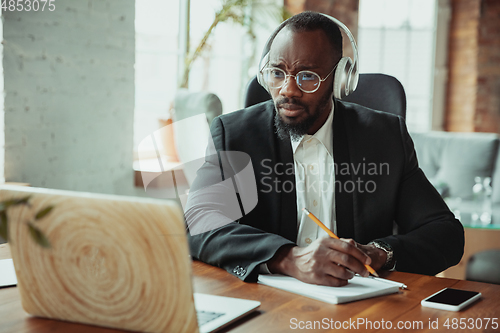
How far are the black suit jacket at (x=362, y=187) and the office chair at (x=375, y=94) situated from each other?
0.42 feet

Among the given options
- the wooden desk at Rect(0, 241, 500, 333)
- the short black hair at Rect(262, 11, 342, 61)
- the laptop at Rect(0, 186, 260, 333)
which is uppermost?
the short black hair at Rect(262, 11, 342, 61)

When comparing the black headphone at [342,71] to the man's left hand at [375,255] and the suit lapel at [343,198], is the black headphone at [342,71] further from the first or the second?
the man's left hand at [375,255]

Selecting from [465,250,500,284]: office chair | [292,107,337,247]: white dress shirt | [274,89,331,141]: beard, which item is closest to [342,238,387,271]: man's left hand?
[292,107,337,247]: white dress shirt

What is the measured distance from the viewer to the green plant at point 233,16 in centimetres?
357

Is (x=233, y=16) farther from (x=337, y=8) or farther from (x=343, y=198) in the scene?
(x=343, y=198)

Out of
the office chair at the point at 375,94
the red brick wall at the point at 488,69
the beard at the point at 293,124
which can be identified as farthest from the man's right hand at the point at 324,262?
the red brick wall at the point at 488,69

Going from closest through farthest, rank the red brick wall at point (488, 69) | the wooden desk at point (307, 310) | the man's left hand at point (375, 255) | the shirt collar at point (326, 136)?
1. the wooden desk at point (307, 310)
2. the man's left hand at point (375, 255)
3. the shirt collar at point (326, 136)
4. the red brick wall at point (488, 69)

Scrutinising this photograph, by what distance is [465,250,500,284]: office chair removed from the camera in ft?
7.58

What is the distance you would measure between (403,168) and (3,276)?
107 cm

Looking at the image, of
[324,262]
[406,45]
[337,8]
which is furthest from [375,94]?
[406,45]

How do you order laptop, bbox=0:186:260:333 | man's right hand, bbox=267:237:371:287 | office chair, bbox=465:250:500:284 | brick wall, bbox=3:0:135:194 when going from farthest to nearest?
brick wall, bbox=3:0:135:194 → office chair, bbox=465:250:500:284 → man's right hand, bbox=267:237:371:287 → laptop, bbox=0:186:260:333

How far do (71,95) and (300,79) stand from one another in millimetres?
1738

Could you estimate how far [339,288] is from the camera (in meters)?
0.96

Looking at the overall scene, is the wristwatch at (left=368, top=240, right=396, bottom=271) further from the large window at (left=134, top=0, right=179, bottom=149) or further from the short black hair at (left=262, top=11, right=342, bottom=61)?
the large window at (left=134, top=0, right=179, bottom=149)
